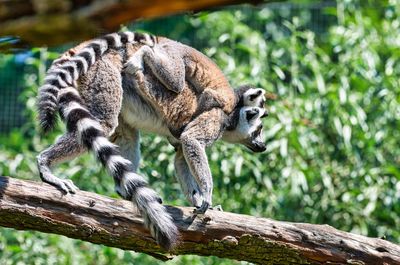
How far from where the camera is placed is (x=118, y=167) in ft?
13.2

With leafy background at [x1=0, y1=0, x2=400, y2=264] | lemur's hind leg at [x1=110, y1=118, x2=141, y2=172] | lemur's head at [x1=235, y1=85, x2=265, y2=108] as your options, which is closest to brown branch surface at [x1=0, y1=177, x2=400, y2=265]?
lemur's hind leg at [x1=110, y1=118, x2=141, y2=172]

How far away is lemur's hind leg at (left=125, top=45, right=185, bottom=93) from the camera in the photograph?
505cm

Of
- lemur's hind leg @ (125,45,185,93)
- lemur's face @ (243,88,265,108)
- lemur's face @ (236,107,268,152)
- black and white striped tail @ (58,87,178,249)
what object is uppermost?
lemur's hind leg @ (125,45,185,93)

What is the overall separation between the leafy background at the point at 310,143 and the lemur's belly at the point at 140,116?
1.66 m

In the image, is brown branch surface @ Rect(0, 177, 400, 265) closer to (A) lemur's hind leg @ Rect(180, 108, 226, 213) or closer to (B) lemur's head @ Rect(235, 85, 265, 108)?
(A) lemur's hind leg @ Rect(180, 108, 226, 213)

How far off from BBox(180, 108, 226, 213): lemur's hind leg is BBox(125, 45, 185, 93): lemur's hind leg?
286 millimetres

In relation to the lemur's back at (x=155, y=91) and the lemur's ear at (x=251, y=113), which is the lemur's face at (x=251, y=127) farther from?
the lemur's back at (x=155, y=91)

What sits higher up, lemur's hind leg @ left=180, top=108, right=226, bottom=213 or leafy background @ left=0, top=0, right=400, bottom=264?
lemur's hind leg @ left=180, top=108, right=226, bottom=213

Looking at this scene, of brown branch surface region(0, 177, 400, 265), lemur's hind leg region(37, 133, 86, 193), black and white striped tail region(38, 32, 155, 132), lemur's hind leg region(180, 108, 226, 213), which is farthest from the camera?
lemur's hind leg region(180, 108, 226, 213)

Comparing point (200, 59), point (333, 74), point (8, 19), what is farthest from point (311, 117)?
point (8, 19)

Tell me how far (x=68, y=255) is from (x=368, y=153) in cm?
338

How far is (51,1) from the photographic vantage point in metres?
1.08

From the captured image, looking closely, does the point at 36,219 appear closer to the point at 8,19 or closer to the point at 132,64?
the point at 132,64

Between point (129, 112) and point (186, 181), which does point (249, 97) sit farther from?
point (129, 112)
